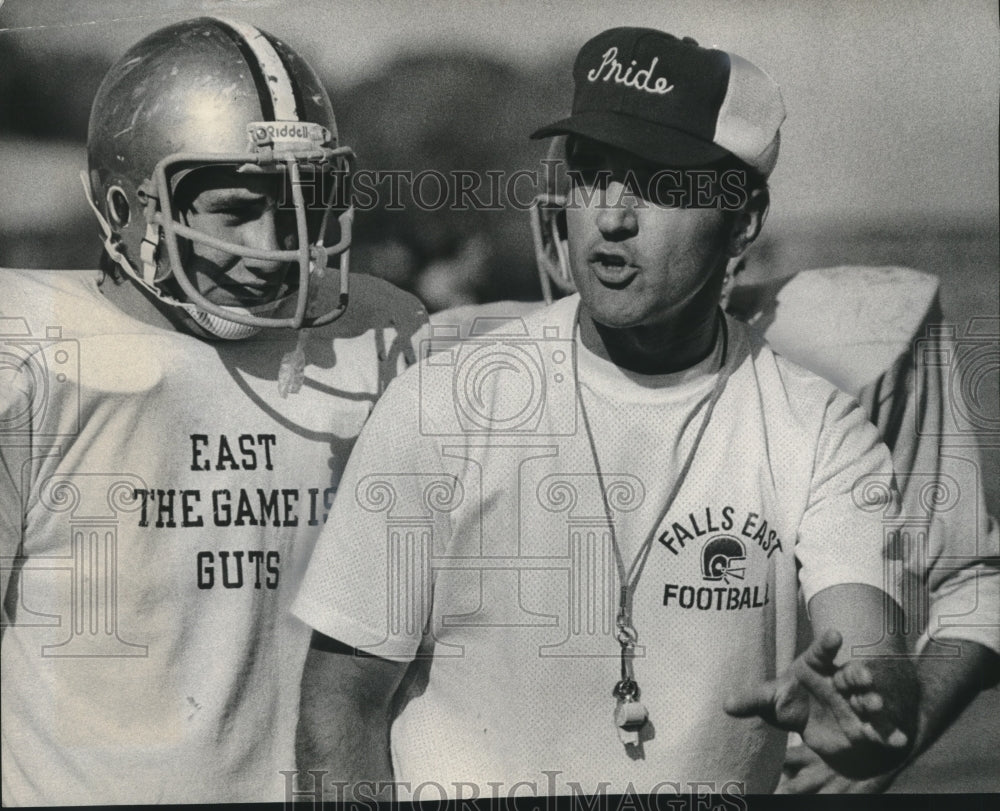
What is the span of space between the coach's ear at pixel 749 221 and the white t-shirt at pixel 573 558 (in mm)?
306

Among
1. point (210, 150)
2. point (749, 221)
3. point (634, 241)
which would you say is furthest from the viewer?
point (749, 221)

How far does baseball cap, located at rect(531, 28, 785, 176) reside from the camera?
318cm

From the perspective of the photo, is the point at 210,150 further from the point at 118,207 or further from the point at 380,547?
the point at 380,547

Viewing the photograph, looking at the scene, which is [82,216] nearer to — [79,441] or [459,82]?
[79,441]

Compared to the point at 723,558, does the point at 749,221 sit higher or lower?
higher

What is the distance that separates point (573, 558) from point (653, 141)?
3.00 ft

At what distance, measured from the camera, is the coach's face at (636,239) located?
3.21 m

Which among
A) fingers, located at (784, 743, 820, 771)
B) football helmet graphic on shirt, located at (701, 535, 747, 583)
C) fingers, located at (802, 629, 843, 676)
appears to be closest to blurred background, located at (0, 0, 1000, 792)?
fingers, located at (784, 743, 820, 771)

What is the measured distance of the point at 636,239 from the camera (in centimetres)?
321

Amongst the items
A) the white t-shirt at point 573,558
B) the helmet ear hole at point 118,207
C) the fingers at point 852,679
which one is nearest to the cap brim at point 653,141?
the white t-shirt at point 573,558

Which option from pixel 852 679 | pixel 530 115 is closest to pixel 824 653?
pixel 852 679

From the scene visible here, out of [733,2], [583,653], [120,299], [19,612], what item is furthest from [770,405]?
[19,612]

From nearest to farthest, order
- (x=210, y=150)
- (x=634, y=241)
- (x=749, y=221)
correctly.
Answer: (x=210, y=150)
(x=634, y=241)
(x=749, y=221)

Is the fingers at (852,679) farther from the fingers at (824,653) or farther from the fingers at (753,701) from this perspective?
the fingers at (753,701)
